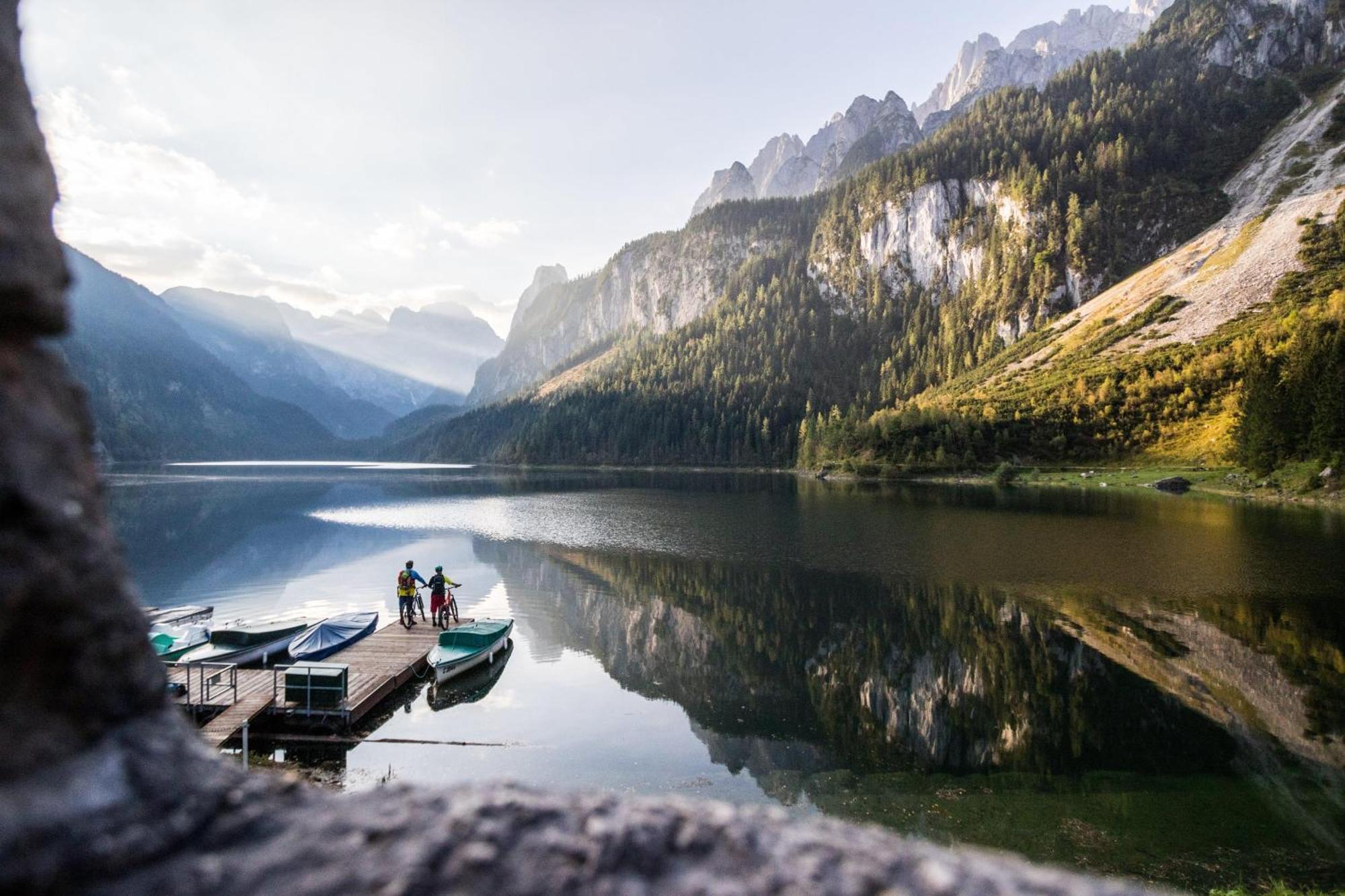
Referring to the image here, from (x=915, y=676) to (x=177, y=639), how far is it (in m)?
30.1

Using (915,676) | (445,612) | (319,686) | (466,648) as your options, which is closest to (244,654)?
(445,612)

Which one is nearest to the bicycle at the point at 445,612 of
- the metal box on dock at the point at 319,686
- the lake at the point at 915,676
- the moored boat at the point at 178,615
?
the lake at the point at 915,676

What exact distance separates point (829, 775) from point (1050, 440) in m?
115

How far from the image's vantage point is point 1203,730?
1792 centimetres

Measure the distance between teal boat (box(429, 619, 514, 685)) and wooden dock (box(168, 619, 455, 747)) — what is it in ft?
3.97

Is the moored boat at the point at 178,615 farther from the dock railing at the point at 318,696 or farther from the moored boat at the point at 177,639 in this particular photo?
the dock railing at the point at 318,696

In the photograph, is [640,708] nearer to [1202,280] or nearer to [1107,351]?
[1107,351]

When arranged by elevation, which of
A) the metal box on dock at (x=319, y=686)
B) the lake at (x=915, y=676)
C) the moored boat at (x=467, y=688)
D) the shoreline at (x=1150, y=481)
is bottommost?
the moored boat at (x=467, y=688)

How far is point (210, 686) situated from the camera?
20.4m

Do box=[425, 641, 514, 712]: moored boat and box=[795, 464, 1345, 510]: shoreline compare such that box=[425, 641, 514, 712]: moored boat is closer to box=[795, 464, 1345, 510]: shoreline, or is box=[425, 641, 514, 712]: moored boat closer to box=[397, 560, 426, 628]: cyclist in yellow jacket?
box=[397, 560, 426, 628]: cyclist in yellow jacket

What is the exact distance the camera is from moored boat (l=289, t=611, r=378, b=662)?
25078 mm

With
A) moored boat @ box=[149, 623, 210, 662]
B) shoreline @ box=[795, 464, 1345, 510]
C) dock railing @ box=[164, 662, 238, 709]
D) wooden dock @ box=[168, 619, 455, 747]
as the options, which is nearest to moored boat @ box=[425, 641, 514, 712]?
wooden dock @ box=[168, 619, 455, 747]

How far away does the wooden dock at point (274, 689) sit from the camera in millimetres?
18969

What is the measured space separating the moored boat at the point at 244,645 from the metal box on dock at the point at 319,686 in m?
7.31
